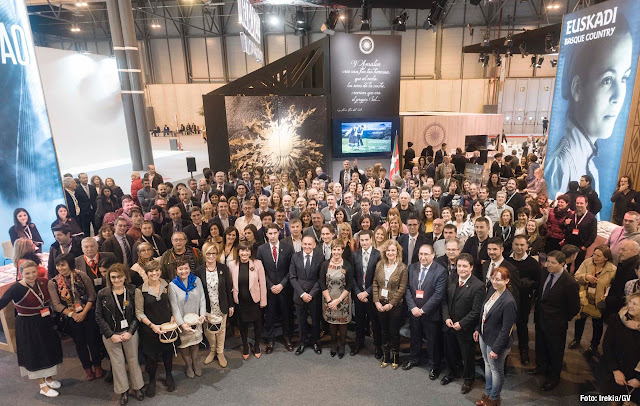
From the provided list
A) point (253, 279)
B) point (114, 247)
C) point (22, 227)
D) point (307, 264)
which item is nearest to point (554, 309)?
point (307, 264)

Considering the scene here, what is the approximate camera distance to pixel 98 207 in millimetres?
7043

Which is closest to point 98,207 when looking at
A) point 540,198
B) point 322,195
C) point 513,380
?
point 322,195

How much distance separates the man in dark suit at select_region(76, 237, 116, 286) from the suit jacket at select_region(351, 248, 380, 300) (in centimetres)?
272

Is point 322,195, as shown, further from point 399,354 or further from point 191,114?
point 191,114

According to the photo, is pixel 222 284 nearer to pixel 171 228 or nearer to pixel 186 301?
pixel 186 301

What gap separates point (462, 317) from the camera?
3670 mm

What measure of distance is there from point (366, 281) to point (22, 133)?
5.49 metres

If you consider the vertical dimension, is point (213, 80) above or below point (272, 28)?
below

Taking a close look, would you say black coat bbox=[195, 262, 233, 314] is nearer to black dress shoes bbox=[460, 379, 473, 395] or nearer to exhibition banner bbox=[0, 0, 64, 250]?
black dress shoes bbox=[460, 379, 473, 395]

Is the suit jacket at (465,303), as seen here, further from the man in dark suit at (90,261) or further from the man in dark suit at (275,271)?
the man in dark suit at (90,261)

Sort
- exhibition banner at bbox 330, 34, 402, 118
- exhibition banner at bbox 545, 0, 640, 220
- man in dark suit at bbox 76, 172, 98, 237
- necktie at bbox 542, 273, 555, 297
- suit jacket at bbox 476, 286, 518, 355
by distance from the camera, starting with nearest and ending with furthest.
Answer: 1. suit jacket at bbox 476, 286, 518, 355
2. necktie at bbox 542, 273, 555, 297
3. exhibition banner at bbox 545, 0, 640, 220
4. man in dark suit at bbox 76, 172, 98, 237
5. exhibition banner at bbox 330, 34, 402, 118

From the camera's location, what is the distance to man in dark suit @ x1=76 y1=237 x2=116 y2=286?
409 cm

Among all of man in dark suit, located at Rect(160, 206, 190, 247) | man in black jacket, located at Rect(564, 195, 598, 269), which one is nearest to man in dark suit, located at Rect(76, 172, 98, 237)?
man in dark suit, located at Rect(160, 206, 190, 247)

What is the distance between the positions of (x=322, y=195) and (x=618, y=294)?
4.12 metres
